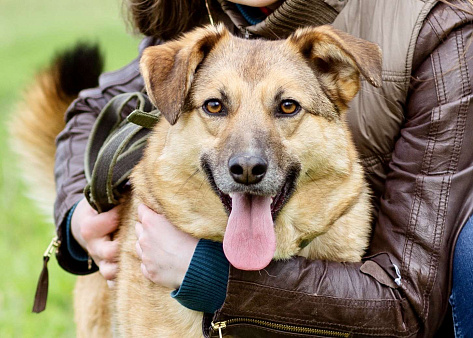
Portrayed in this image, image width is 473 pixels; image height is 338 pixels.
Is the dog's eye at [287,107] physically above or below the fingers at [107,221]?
above

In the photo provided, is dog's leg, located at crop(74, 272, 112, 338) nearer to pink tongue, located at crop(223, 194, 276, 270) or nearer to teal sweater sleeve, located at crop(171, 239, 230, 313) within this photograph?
teal sweater sleeve, located at crop(171, 239, 230, 313)

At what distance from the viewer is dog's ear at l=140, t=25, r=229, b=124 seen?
2.36 meters

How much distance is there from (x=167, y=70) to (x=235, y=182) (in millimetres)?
492

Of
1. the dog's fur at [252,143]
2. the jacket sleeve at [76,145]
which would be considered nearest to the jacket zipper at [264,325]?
the dog's fur at [252,143]

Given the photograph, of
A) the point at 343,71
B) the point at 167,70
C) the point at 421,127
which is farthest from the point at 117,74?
the point at 421,127

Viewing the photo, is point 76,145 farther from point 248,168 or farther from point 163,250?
point 248,168

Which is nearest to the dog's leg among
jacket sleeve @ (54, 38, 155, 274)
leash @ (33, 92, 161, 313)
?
jacket sleeve @ (54, 38, 155, 274)

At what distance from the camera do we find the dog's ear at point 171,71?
236 cm

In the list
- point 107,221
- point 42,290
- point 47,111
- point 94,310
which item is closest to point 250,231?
point 107,221

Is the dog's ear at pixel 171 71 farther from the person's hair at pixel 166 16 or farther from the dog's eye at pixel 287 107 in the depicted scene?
the person's hair at pixel 166 16

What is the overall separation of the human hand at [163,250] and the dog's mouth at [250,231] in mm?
240

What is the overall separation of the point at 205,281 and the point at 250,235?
10.1 inches

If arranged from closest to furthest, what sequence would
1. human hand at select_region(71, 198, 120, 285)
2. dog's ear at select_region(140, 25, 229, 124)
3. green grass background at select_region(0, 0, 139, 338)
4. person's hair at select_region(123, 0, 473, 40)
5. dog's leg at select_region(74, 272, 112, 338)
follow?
dog's ear at select_region(140, 25, 229, 124), human hand at select_region(71, 198, 120, 285), dog's leg at select_region(74, 272, 112, 338), person's hair at select_region(123, 0, 473, 40), green grass background at select_region(0, 0, 139, 338)

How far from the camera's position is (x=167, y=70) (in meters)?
2.41
